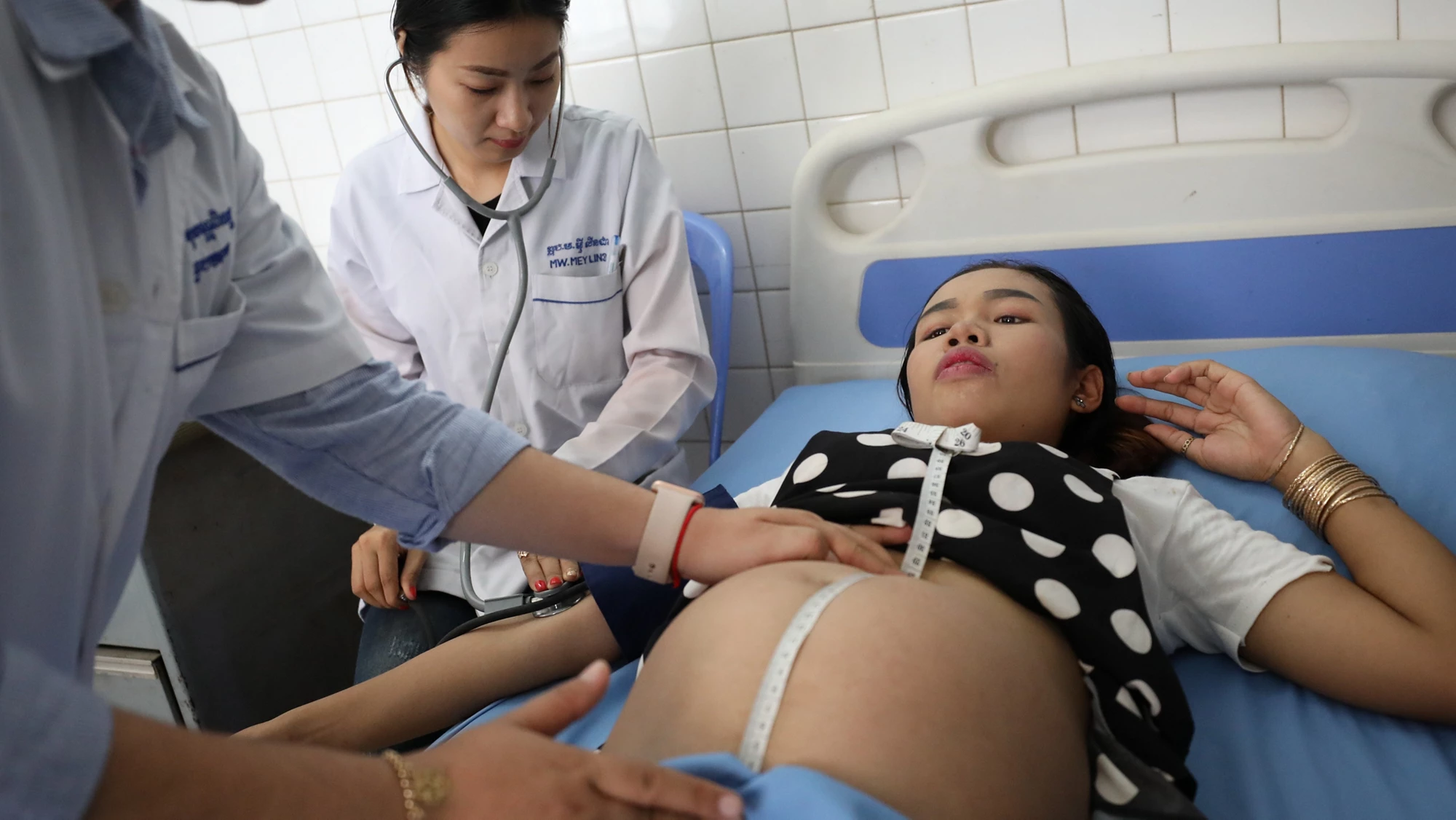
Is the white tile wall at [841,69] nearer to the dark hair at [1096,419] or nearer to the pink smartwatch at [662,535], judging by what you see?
the dark hair at [1096,419]

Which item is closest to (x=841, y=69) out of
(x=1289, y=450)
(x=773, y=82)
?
(x=773, y=82)

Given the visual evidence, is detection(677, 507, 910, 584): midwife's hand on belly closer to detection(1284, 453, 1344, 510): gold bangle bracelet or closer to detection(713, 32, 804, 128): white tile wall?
detection(1284, 453, 1344, 510): gold bangle bracelet

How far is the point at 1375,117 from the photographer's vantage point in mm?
1562

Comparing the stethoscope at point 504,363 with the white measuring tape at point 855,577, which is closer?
the white measuring tape at point 855,577

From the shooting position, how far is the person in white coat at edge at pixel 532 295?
165cm

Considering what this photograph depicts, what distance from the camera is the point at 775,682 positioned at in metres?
0.90

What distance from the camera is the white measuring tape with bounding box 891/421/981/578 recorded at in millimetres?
1143

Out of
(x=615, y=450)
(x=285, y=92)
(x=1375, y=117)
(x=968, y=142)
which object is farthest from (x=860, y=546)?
(x=285, y=92)

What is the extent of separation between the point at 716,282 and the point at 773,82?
420mm

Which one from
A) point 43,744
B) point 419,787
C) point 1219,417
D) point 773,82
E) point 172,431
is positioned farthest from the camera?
point 773,82

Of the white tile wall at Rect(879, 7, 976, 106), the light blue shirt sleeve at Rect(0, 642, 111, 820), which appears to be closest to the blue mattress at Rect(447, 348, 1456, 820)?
the white tile wall at Rect(879, 7, 976, 106)

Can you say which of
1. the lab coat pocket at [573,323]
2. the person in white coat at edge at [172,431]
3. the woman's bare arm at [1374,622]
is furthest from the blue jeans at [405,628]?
the woman's bare arm at [1374,622]

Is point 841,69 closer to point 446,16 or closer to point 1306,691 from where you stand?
point 446,16

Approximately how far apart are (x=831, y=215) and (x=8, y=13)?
1.60 meters
